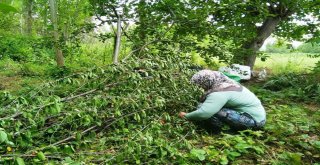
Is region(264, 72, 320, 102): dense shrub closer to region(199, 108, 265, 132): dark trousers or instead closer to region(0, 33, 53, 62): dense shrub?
region(199, 108, 265, 132): dark trousers

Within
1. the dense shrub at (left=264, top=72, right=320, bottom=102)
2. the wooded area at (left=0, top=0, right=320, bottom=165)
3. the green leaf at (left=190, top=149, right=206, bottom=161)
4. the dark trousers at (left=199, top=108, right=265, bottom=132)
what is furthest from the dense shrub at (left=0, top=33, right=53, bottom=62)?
the green leaf at (left=190, top=149, right=206, bottom=161)

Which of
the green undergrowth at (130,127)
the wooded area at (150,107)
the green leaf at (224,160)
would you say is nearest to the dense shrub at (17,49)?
the wooded area at (150,107)

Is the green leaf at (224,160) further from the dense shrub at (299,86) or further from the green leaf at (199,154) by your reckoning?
the dense shrub at (299,86)

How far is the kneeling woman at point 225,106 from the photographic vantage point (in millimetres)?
3576

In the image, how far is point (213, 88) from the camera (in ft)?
12.3

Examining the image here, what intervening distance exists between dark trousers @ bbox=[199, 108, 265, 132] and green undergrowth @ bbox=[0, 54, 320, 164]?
5.2 inches

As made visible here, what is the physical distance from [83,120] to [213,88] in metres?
1.78

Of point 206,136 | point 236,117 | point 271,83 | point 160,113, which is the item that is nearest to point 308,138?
point 236,117

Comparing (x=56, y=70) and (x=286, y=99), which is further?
(x=56, y=70)

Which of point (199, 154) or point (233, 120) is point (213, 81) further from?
point (199, 154)

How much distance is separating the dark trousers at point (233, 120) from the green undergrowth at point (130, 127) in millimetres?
131

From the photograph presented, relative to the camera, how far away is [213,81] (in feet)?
12.5

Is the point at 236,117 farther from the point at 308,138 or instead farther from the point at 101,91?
the point at 101,91

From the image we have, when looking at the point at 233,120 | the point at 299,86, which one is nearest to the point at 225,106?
the point at 233,120
